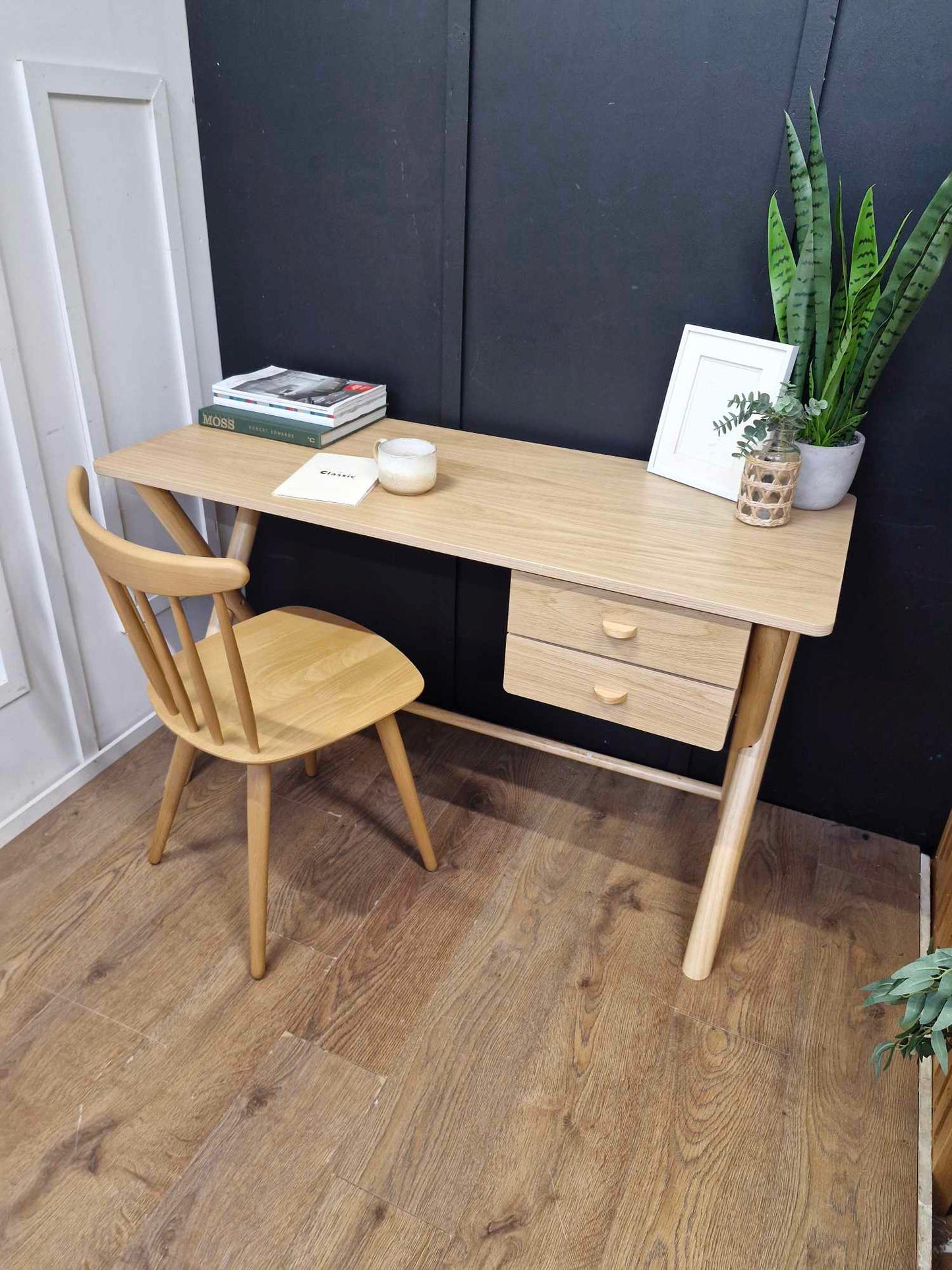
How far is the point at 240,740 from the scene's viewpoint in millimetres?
1392

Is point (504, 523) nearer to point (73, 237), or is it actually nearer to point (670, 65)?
point (670, 65)

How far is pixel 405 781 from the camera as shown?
1630 millimetres

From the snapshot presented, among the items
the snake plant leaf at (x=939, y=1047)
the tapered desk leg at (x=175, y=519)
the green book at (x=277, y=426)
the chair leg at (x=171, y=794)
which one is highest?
the green book at (x=277, y=426)

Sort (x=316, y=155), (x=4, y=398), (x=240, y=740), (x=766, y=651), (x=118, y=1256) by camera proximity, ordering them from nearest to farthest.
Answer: (x=118, y=1256)
(x=766, y=651)
(x=240, y=740)
(x=4, y=398)
(x=316, y=155)

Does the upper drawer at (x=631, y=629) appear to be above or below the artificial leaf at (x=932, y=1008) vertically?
above

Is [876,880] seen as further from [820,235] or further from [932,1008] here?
[820,235]

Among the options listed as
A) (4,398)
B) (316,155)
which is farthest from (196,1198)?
(316,155)

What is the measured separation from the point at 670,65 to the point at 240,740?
1.27 metres

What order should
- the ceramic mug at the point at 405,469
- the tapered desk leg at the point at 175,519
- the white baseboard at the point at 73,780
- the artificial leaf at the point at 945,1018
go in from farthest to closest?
the white baseboard at the point at 73,780
the tapered desk leg at the point at 175,519
the ceramic mug at the point at 405,469
the artificial leaf at the point at 945,1018

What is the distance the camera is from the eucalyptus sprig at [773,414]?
1347 mm

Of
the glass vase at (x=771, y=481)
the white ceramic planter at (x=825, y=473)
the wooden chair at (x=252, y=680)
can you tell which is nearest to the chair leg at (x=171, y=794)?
the wooden chair at (x=252, y=680)

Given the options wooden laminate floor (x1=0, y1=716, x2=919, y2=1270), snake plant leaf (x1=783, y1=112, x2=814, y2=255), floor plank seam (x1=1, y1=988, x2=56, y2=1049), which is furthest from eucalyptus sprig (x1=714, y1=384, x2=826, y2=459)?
floor plank seam (x1=1, y1=988, x2=56, y2=1049)

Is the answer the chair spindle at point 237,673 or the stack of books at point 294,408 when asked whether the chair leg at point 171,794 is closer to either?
the chair spindle at point 237,673

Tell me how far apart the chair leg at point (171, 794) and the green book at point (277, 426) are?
608 millimetres
